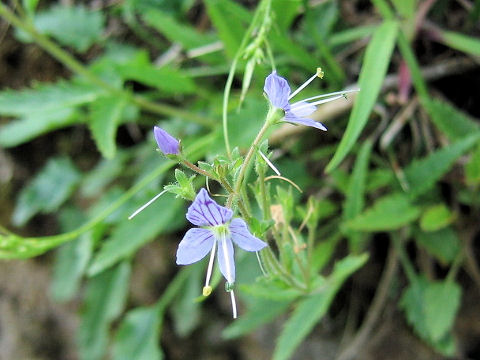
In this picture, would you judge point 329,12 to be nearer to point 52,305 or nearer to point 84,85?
point 84,85

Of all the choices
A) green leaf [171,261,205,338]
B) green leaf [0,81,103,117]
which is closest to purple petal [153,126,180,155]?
green leaf [0,81,103,117]

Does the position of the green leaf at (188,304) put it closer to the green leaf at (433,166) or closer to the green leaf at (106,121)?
the green leaf at (106,121)

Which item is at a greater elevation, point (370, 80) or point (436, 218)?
point (370, 80)

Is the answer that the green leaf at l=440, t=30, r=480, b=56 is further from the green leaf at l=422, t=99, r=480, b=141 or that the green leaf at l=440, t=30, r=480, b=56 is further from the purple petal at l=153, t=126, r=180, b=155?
Answer: the purple petal at l=153, t=126, r=180, b=155

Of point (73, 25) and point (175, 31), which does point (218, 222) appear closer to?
point (175, 31)

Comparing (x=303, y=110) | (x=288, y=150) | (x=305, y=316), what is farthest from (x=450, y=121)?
(x=303, y=110)

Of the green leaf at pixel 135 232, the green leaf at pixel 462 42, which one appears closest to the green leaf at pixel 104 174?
the green leaf at pixel 135 232
